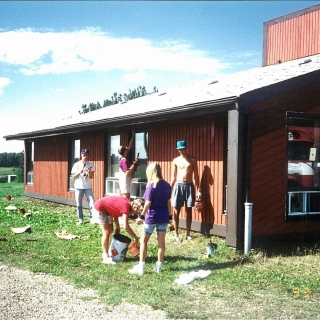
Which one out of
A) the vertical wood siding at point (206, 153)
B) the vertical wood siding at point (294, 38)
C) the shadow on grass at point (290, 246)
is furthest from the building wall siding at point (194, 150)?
the vertical wood siding at point (294, 38)

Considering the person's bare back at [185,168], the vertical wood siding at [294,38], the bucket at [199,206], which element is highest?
the vertical wood siding at [294,38]

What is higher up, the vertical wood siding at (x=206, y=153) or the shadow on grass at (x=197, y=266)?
the vertical wood siding at (x=206, y=153)

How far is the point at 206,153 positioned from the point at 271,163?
1.62m

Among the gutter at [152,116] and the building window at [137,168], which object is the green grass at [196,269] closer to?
the gutter at [152,116]

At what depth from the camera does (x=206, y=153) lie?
9.84 metres

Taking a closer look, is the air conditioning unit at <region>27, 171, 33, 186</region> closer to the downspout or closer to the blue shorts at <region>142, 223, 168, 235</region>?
the downspout

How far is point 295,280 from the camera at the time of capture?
247 inches

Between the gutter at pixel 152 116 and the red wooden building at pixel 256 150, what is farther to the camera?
the gutter at pixel 152 116

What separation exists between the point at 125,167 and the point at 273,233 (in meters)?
3.49

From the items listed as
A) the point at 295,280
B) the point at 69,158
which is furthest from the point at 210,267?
the point at 69,158

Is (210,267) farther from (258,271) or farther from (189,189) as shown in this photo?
(189,189)

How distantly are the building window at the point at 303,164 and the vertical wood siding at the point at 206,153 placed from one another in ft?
4.48

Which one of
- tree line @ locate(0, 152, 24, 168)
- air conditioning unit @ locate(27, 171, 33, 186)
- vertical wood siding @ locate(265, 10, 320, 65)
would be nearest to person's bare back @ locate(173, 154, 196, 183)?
vertical wood siding @ locate(265, 10, 320, 65)

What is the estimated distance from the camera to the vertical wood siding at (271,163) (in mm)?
8516
